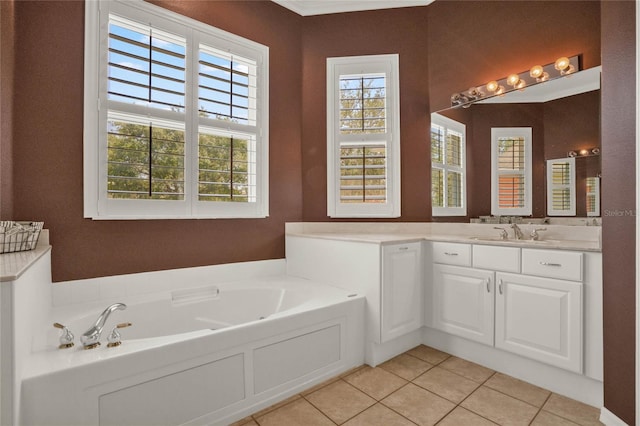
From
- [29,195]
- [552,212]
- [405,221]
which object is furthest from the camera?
[405,221]

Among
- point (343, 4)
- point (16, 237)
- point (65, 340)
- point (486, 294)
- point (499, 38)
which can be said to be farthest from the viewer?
point (343, 4)

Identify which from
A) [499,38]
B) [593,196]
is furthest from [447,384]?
[499,38]

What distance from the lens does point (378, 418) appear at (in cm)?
171

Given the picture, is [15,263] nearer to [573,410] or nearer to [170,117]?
[170,117]

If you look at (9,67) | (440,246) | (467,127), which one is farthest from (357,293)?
Result: (9,67)

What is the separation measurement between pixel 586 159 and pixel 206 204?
2.71 metres

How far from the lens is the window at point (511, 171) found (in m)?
2.50

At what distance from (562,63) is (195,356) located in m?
2.91

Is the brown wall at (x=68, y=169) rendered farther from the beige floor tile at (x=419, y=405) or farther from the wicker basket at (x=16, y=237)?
the beige floor tile at (x=419, y=405)

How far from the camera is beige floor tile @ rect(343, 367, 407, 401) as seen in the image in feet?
6.44

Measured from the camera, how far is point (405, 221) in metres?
3.12

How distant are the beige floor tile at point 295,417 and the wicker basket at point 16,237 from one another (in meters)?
1.48

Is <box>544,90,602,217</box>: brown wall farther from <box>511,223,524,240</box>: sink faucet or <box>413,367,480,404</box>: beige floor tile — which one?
<box>413,367,480,404</box>: beige floor tile

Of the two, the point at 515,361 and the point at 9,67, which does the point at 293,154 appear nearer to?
the point at 9,67
